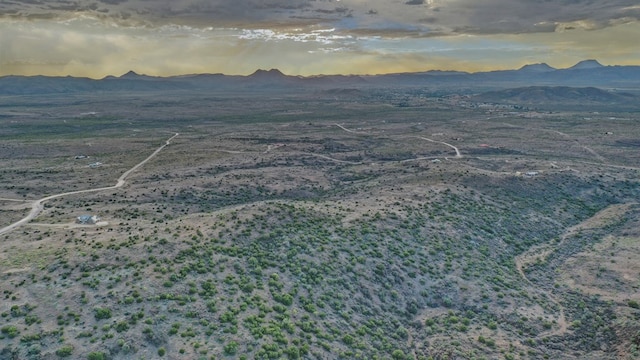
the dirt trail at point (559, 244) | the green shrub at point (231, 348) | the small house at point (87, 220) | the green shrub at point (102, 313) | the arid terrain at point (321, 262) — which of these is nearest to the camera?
the green shrub at point (231, 348)

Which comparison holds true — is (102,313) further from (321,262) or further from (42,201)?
(42,201)

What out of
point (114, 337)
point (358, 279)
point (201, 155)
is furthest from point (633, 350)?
point (201, 155)

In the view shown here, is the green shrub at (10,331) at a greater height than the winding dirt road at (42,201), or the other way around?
the green shrub at (10,331)

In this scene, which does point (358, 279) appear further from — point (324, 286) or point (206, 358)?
point (206, 358)

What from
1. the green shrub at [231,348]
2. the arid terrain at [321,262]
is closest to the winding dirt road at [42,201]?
the arid terrain at [321,262]

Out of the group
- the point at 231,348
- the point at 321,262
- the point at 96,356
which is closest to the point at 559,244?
the point at 321,262

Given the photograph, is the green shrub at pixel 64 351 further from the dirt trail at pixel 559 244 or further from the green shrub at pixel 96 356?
the dirt trail at pixel 559 244
